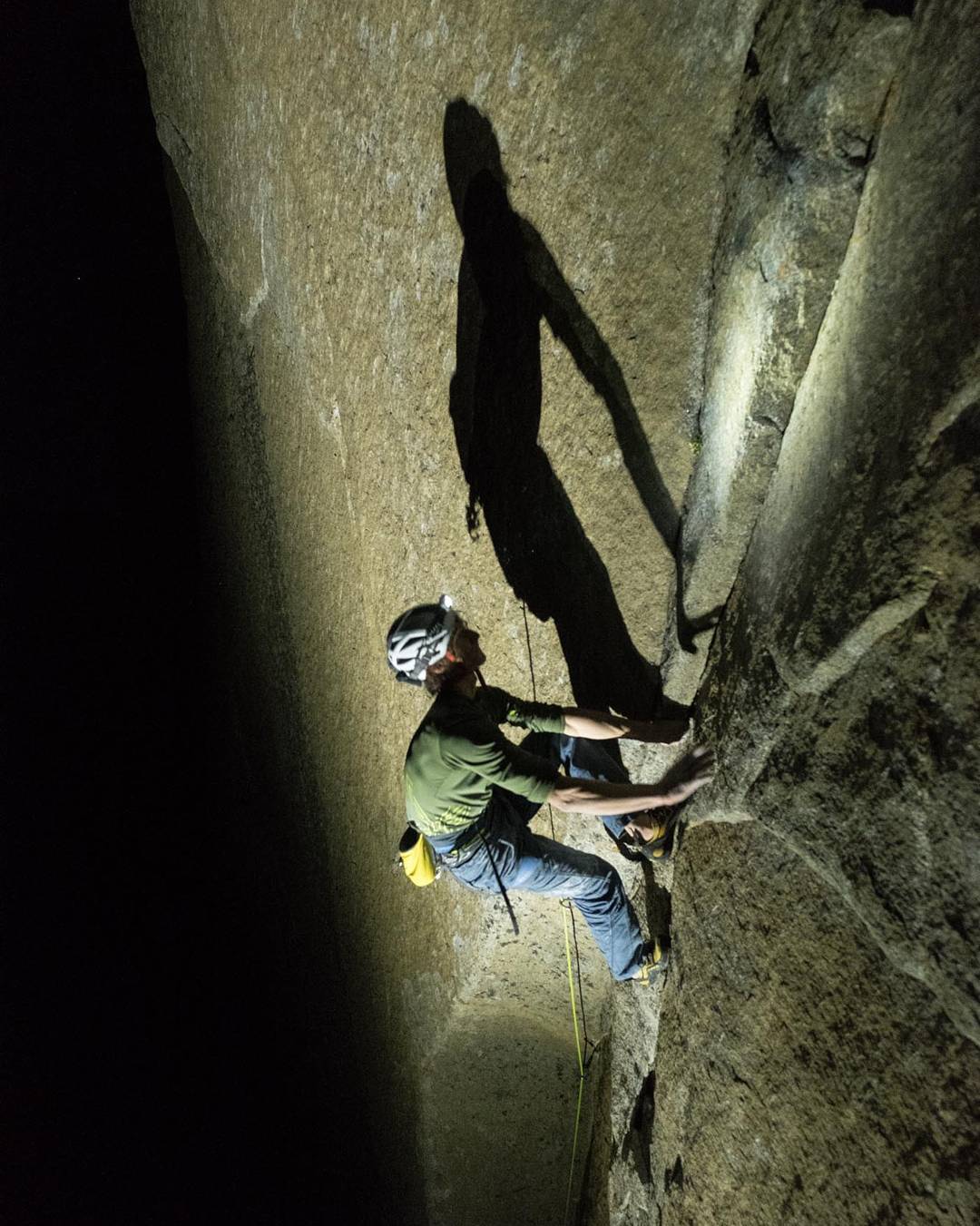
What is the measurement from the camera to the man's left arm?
7.91 ft

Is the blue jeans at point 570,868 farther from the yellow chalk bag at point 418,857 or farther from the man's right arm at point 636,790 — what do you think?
the man's right arm at point 636,790

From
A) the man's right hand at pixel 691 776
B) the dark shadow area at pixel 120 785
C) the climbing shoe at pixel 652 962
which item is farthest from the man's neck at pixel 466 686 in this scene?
the dark shadow area at pixel 120 785

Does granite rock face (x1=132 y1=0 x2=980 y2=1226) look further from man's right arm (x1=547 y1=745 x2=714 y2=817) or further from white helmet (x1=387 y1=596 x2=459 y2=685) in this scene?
white helmet (x1=387 y1=596 x2=459 y2=685)

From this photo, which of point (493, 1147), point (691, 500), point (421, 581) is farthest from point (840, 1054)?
point (493, 1147)

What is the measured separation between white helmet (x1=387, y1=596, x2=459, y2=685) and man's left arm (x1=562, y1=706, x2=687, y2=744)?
0.45 m

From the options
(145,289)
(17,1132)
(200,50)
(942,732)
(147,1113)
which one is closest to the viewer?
(942,732)

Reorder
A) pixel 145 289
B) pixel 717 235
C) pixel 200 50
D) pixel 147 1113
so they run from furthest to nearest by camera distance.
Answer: pixel 145 289 < pixel 147 1113 < pixel 200 50 < pixel 717 235

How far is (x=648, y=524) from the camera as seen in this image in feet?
8.21

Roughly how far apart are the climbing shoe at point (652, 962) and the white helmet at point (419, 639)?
1208mm

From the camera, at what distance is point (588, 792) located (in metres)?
2.21

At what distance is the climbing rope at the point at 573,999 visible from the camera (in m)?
3.10

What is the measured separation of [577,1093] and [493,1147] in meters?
0.54

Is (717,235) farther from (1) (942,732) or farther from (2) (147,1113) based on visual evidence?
(2) (147,1113)

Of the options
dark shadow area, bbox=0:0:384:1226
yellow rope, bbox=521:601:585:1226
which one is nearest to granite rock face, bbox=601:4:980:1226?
yellow rope, bbox=521:601:585:1226
